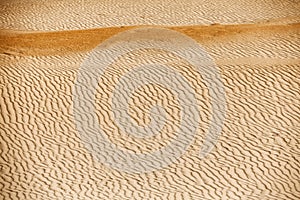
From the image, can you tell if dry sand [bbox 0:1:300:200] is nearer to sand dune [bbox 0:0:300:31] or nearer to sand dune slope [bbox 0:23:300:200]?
sand dune slope [bbox 0:23:300:200]

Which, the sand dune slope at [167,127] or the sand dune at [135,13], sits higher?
the sand dune at [135,13]

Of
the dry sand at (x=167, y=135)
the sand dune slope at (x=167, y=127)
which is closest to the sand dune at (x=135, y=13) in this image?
the dry sand at (x=167, y=135)

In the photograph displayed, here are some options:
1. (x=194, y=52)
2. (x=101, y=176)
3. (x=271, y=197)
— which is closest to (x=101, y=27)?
(x=194, y=52)

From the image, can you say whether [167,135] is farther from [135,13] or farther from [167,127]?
[135,13]

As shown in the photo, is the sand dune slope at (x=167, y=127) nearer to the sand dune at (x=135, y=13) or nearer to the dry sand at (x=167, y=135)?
the dry sand at (x=167, y=135)

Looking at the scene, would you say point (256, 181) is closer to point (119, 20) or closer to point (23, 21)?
point (119, 20)

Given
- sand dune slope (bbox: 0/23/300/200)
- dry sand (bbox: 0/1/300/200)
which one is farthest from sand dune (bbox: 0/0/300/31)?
sand dune slope (bbox: 0/23/300/200)
